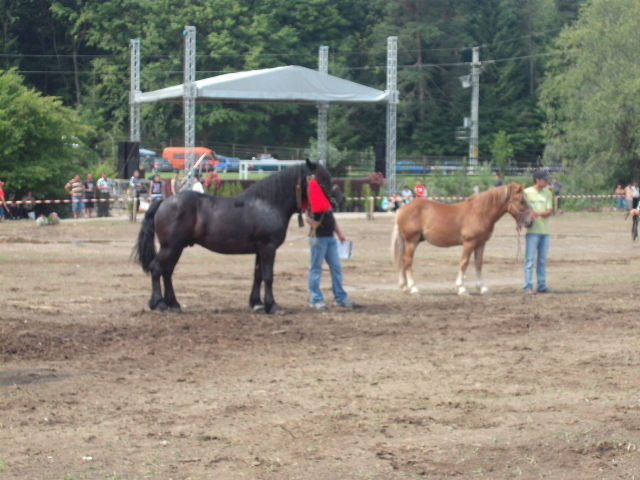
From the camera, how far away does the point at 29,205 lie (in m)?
32.2

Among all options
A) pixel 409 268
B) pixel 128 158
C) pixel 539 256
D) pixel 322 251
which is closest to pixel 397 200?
pixel 128 158

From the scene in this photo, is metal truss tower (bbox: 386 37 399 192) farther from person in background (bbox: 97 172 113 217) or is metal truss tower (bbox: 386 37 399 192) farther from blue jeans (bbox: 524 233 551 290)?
blue jeans (bbox: 524 233 551 290)

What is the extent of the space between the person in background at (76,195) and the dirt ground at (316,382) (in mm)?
16432

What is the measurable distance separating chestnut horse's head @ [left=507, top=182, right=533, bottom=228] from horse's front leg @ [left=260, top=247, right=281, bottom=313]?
4.08 metres

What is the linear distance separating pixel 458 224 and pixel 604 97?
→ 109 ft

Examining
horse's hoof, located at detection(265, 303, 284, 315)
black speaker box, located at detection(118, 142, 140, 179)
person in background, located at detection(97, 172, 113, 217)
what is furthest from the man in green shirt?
black speaker box, located at detection(118, 142, 140, 179)

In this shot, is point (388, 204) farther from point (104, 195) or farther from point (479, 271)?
point (479, 271)

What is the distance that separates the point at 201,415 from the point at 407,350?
3.38 m

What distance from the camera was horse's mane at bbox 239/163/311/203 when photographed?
A: 1320cm

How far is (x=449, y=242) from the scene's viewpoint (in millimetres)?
15680

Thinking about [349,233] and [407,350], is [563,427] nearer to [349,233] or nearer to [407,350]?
[407,350]

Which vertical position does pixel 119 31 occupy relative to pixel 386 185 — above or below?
above

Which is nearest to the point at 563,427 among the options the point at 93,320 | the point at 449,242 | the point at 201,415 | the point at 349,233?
the point at 201,415

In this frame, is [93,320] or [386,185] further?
[386,185]
